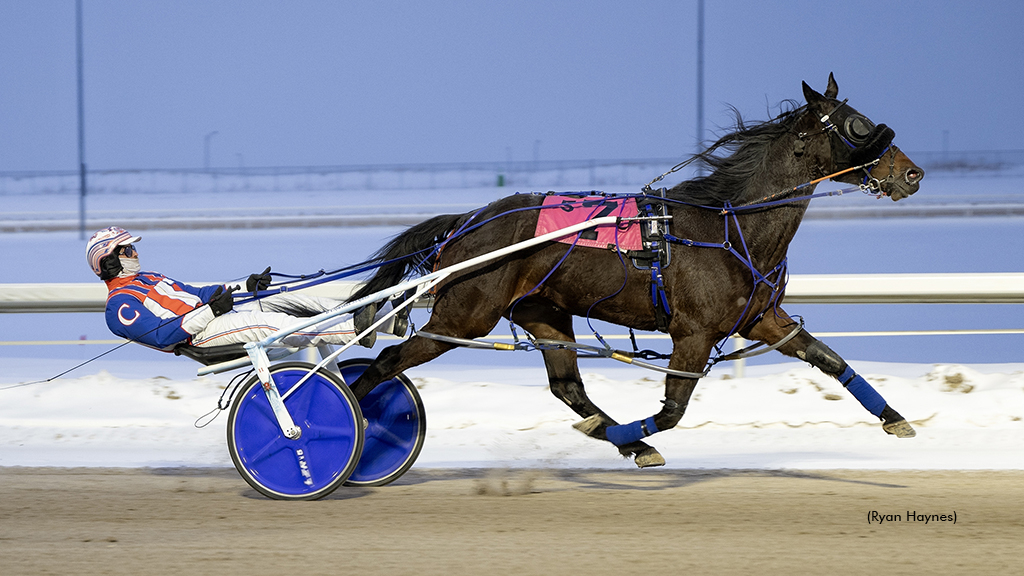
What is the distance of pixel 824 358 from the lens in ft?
14.7

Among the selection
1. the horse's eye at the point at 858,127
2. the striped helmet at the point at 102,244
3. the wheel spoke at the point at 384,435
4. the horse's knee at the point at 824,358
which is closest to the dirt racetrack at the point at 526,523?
the wheel spoke at the point at 384,435

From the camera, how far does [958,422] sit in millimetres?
5695

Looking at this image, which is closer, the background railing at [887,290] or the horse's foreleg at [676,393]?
the horse's foreleg at [676,393]

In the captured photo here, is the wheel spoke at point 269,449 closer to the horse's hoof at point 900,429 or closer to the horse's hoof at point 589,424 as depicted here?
the horse's hoof at point 589,424

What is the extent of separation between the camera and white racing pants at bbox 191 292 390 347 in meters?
4.50

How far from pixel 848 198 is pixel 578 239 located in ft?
60.4

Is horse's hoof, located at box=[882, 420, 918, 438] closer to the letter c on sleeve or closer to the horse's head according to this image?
the horse's head

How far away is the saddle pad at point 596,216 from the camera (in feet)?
14.6

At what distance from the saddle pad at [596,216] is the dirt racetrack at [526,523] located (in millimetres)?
1148

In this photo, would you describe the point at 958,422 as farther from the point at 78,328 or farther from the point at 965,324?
the point at 78,328

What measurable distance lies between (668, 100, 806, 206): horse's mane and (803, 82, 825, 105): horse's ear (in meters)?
0.12

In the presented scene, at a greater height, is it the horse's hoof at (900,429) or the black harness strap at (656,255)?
the black harness strap at (656,255)

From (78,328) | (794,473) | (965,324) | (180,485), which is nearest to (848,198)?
(965,324)

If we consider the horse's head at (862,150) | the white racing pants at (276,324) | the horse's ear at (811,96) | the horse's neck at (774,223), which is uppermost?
the horse's ear at (811,96)
